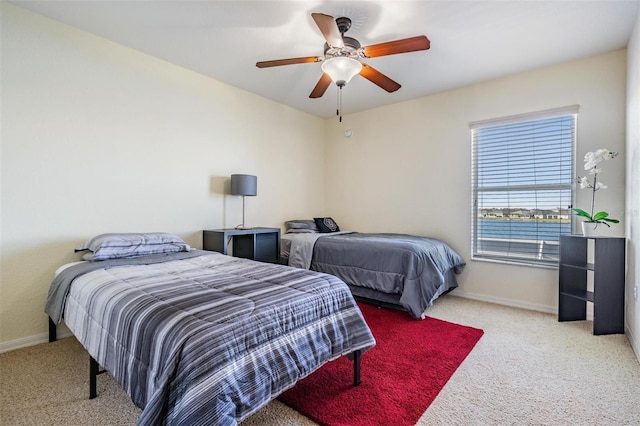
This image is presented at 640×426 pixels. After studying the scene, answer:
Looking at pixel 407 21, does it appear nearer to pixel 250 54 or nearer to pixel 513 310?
pixel 250 54

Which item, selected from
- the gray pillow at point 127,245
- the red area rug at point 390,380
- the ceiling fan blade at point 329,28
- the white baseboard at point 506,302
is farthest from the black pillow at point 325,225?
the ceiling fan blade at point 329,28

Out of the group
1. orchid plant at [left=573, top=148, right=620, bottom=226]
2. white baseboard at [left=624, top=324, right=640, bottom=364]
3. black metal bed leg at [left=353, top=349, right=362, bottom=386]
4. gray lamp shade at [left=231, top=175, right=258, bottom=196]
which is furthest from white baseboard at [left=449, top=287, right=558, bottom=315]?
gray lamp shade at [left=231, top=175, right=258, bottom=196]

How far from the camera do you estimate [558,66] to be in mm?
3232

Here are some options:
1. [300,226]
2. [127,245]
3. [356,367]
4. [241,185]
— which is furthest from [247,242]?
[356,367]

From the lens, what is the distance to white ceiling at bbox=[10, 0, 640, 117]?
2.32 meters

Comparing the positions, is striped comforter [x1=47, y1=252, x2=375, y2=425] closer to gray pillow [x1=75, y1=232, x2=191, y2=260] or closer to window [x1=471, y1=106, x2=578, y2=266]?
gray pillow [x1=75, y1=232, x2=191, y2=260]

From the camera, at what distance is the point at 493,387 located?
1.89m

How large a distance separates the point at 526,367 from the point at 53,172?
12.9 ft

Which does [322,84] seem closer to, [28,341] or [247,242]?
[247,242]

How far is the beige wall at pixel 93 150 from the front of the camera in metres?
2.39

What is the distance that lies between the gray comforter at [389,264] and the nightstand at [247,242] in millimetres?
280

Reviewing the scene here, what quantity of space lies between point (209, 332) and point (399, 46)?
2148mm

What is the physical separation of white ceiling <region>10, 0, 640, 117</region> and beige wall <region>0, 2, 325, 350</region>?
255 mm

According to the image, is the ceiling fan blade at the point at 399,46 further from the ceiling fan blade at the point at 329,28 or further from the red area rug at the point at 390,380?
the red area rug at the point at 390,380
